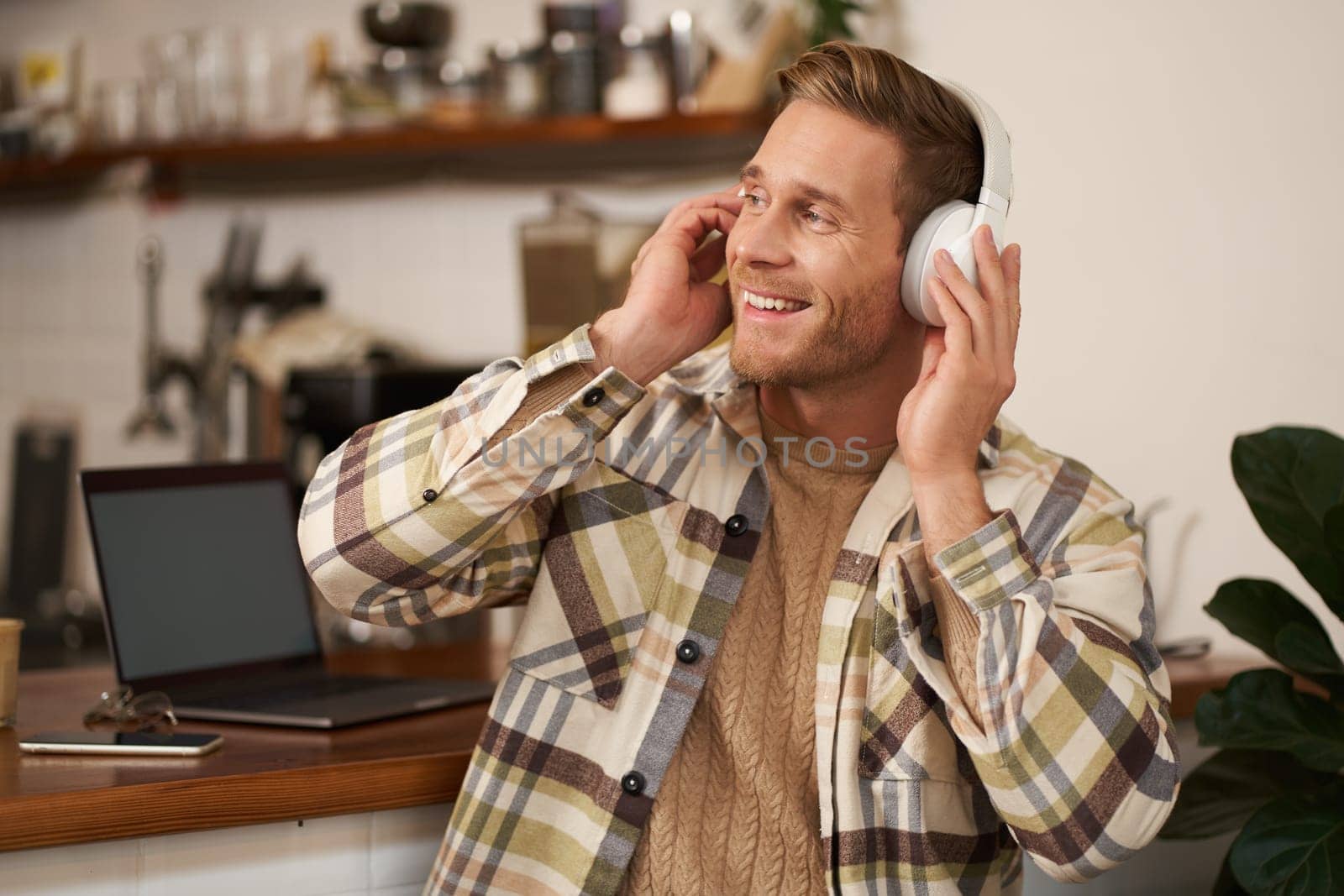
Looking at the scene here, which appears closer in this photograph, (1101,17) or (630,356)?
(630,356)

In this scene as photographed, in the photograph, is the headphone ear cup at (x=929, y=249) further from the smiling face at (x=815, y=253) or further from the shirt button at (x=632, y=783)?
the shirt button at (x=632, y=783)

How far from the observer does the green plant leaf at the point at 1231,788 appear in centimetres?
158

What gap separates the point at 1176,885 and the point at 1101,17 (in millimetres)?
1179

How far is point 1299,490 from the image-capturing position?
1.50 m

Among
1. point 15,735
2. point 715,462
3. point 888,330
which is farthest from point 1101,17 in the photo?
point 15,735

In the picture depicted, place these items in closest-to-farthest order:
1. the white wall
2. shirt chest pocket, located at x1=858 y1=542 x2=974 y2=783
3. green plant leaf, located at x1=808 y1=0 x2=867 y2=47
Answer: shirt chest pocket, located at x1=858 y1=542 x2=974 y2=783 < the white wall < green plant leaf, located at x1=808 y1=0 x2=867 y2=47

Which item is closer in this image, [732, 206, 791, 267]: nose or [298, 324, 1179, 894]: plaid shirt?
[298, 324, 1179, 894]: plaid shirt

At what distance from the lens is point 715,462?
1.45 meters

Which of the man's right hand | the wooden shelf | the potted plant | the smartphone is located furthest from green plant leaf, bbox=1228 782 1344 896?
the wooden shelf

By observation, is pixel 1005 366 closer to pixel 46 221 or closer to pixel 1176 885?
pixel 1176 885

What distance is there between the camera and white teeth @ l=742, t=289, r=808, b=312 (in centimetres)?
139

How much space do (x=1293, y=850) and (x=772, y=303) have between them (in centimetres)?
75

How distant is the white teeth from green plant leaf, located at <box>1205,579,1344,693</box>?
0.57 m

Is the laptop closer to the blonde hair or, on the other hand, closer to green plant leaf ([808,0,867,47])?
the blonde hair
